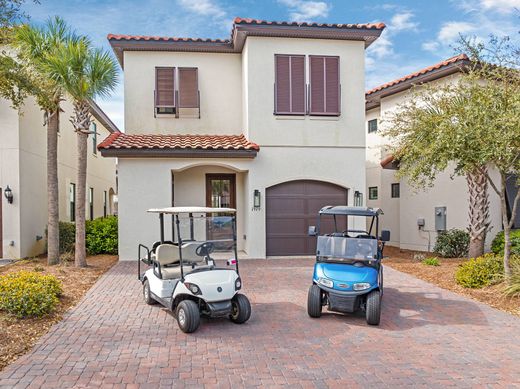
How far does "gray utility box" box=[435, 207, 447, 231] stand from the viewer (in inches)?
554

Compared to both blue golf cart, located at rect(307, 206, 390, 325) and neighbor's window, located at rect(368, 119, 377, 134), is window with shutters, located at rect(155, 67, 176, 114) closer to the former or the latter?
blue golf cart, located at rect(307, 206, 390, 325)

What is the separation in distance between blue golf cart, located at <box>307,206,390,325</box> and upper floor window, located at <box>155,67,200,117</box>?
330 inches

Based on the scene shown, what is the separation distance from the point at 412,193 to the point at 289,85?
627 centimetres

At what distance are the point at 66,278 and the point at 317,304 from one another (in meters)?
6.17

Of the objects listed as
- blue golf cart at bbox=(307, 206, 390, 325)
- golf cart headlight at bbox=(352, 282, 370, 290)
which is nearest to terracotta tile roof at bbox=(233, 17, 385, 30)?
blue golf cart at bbox=(307, 206, 390, 325)

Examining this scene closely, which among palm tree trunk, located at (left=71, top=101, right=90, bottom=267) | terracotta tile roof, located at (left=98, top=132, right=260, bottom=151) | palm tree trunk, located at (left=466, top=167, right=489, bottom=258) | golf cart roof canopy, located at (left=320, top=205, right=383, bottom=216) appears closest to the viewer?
golf cart roof canopy, located at (left=320, top=205, right=383, bottom=216)

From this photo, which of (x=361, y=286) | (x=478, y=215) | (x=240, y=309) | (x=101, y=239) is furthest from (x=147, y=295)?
(x=478, y=215)

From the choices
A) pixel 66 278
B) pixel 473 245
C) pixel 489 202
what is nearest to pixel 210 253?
pixel 66 278

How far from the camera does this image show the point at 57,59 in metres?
10.0

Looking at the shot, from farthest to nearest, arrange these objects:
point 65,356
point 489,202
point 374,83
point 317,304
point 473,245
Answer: point 374,83 < point 489,202 < point 473,245 < point 317,304 < point 65,356

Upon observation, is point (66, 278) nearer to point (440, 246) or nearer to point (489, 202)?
point (440, 246)

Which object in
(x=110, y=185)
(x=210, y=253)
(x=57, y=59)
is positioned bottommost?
(x=210, y=253)

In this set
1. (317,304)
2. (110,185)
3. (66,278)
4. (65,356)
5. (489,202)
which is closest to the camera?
(65,356)

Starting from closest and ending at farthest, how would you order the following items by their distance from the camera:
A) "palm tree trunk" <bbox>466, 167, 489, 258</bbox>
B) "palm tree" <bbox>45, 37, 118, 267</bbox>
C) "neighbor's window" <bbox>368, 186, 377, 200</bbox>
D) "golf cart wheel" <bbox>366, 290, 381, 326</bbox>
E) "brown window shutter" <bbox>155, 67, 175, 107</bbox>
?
"golf cart wheel" <bbox>366, 290, 381, 326</bbox>, "palm tree" <bbox>45, 37, 118, 267</bbox>, "palm tree trunk" <bbox>466, 167, 489, 258</bbox>, "brown window shutter" <bbox>155, 67, 175, 107</bbox>, "neighbor's window" <bbox>368, 186, 377, 200</bbox>
